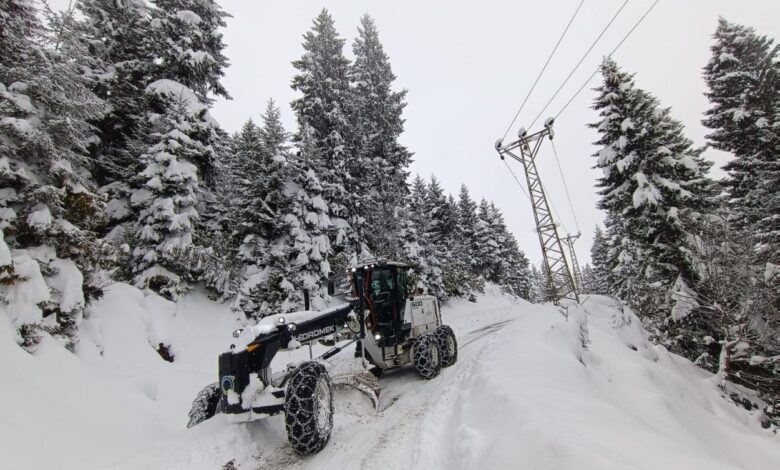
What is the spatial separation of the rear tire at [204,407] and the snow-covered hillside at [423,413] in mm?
368

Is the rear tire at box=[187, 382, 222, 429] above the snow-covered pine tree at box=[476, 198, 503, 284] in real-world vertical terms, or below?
below

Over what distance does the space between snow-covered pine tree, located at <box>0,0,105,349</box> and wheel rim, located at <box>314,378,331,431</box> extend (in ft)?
20.0

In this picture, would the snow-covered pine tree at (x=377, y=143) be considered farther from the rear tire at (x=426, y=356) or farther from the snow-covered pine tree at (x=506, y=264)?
the snow-covered pine tree at (x=506, y=264)

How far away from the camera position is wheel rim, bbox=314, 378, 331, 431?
5.18 meters

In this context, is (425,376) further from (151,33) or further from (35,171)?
(151,33)

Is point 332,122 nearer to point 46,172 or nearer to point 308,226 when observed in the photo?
point 308,226

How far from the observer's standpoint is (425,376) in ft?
27.9

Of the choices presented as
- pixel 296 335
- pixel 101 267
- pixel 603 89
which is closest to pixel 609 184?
pixel 603 89

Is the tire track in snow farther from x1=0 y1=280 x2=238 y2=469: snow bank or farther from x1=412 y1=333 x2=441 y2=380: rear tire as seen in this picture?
x1=0 y1=280 x2=238 y2=469: snow bank

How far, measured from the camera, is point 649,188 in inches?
651

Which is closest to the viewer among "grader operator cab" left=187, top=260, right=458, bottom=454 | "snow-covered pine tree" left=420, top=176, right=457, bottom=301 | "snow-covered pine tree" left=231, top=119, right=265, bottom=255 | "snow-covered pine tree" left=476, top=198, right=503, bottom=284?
"grader operator cab" left=187, top=260, right=458, bottom=454

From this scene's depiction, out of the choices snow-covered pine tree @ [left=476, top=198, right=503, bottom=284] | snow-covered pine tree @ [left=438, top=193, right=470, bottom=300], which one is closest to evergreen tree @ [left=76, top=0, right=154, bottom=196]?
snow-covered pine tree @ [left=438, top=193, right=470, bottom=300]

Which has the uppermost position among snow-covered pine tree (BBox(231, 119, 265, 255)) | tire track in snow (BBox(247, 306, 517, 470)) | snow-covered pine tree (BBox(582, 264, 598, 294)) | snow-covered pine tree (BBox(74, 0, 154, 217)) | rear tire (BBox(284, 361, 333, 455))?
snow-covered pine tree (BBox(74, 0, 154, 217))

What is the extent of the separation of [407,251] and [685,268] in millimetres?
14085
